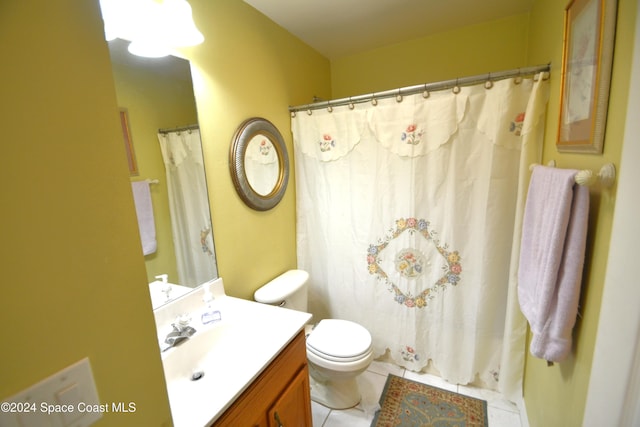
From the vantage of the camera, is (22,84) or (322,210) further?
(322,210)

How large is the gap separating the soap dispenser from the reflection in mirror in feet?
2.17

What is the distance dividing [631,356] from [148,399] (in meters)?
0.96

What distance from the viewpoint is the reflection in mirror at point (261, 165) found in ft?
5.36

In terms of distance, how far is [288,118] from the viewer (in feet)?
6.40

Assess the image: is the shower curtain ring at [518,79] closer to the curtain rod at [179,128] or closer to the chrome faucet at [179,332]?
the curtain rod at [179,128]

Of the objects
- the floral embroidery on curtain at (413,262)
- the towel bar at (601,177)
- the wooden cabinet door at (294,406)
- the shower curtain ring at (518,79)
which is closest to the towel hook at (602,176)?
the towel bar at (601,177)

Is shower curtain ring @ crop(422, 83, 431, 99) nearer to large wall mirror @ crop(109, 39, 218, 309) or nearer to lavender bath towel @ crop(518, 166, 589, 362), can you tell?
lavender bath towel @ crop(518, 166, 589, 362)

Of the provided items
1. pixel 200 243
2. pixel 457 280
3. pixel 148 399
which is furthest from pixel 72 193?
pixel 457 280

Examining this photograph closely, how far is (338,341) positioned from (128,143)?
4.73 ft

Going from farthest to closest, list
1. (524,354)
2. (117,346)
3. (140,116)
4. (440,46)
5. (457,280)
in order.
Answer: (440,46) < (457,280) < (524,354) < (140,116) < (117,346)

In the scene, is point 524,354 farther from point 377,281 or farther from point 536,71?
point 536,71

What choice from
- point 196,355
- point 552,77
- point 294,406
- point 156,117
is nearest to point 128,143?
point 156,117

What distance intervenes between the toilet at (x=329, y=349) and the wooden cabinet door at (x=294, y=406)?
284 mm

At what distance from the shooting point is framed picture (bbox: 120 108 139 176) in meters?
1.07
